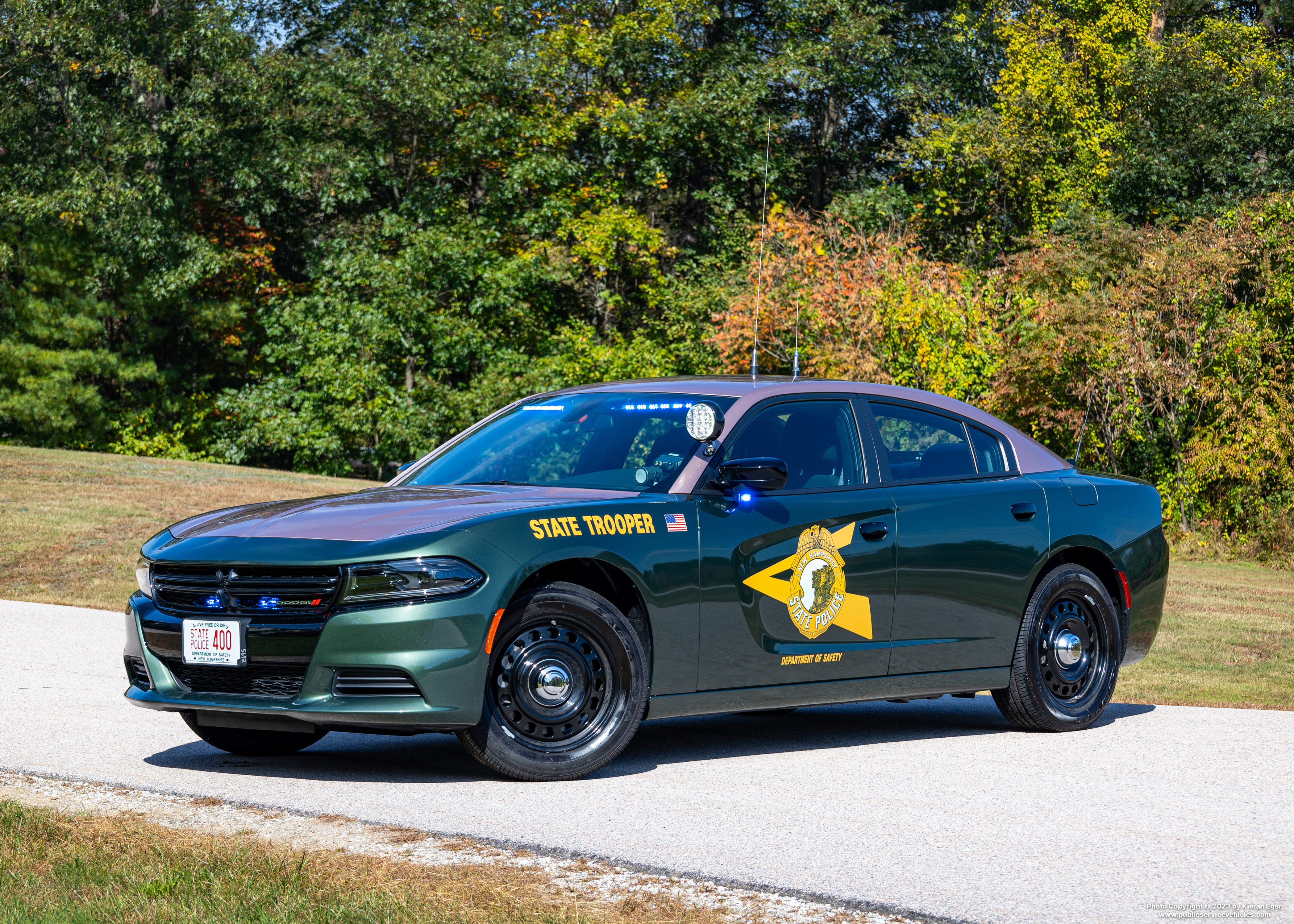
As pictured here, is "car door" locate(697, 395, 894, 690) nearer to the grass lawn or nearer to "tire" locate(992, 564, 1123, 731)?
"tire" locate(992, 564, 1123, 731)

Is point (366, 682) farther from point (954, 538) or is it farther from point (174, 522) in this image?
point (174, 522)

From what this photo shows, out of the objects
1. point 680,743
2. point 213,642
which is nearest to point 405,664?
point 213,642

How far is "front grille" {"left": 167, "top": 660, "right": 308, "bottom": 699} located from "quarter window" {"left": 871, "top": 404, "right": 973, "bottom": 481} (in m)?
2.99

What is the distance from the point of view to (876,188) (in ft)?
124

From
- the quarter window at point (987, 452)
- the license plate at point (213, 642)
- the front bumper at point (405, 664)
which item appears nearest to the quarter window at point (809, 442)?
the quarter window at point (987, 452)

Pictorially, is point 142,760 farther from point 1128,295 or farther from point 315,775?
point 1128,295

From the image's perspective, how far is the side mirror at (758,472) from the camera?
260 inches

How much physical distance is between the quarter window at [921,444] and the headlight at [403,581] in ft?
8.05

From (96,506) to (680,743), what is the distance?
14.7m

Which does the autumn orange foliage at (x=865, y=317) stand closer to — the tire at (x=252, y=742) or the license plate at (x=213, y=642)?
the tire at (x=252, y=742)

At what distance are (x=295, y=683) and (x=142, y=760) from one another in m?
1.27

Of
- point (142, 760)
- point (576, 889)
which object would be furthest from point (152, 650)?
point (576, 889)

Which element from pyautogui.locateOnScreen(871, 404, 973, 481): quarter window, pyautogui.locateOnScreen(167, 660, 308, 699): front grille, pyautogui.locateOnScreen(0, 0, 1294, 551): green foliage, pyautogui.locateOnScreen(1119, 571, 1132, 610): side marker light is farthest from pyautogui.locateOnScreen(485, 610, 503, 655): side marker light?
pyautogui.locateOnScreen(0, 0, 1294, 551): green foliage

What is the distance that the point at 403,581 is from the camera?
5949 mm
